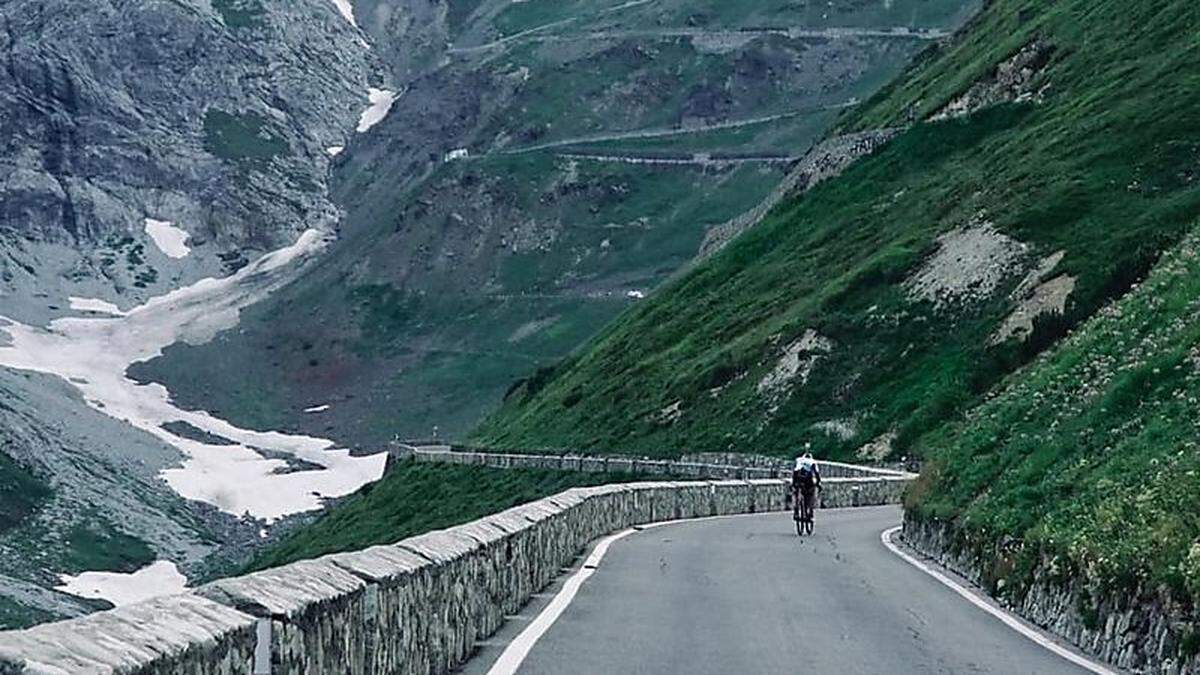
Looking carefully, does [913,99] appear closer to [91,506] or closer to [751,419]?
[751,419]

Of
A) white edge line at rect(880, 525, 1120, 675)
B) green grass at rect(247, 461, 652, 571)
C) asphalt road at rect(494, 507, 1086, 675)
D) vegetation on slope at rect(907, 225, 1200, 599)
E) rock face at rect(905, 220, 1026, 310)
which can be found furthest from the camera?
green grass at rect(247, 461, 652, 571)

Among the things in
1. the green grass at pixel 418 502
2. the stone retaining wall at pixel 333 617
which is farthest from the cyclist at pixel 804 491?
the green grass at pixel 418 502

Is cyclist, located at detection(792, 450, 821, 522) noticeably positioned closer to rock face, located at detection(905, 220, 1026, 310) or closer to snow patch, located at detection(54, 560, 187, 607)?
rock face, located at detection(905, 220, 1026, 310)

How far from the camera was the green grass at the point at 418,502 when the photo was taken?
76.6m

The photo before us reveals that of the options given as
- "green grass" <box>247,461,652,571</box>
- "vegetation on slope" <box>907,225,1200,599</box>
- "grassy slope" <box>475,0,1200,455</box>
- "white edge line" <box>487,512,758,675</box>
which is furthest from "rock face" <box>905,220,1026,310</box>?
"white edge line" <box>487,512,758,675</box>

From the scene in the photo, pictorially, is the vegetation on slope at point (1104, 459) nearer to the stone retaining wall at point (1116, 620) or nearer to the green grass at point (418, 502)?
the stone retaining wall at point (1116, 620)

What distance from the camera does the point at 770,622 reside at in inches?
689

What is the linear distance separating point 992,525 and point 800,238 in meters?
80.6

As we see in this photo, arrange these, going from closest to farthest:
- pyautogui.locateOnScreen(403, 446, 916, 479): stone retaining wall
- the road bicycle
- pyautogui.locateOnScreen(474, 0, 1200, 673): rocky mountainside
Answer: pyautogui.locateOnScreen(474, 0, 1200, 673): rocky mountainside
the road bicycle
pyautogui.locateOnScreen(403, 446, 916, 479): stone retaining wall

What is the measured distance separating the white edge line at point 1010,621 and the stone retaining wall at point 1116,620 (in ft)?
0.67

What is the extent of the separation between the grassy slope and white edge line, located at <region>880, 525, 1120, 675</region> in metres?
40.3

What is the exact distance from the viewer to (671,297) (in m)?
110

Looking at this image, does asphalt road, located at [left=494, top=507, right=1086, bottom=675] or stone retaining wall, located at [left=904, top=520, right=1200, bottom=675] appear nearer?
stone retaining wall, located at [left=904, top=520, right=1200, bottom=675]

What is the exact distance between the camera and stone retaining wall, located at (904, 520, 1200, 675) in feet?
45.2
